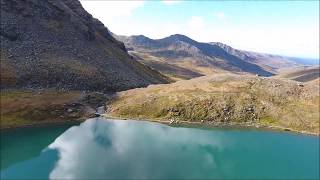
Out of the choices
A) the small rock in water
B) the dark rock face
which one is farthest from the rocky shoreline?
the dark rock face

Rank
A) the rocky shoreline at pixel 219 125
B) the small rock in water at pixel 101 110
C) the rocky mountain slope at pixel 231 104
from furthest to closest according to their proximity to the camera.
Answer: the small rock in water at pixel 101 110 → the rocky mountain slope at pixel 231 104 → the rocky shoreline at pixel 219 125

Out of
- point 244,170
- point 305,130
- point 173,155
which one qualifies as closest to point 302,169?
point 244,170

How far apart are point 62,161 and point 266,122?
6803cm

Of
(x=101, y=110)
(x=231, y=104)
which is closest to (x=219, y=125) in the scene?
(x=231, y=104)

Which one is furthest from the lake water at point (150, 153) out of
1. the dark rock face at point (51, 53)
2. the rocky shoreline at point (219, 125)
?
the dark rock face at point (51, 53)

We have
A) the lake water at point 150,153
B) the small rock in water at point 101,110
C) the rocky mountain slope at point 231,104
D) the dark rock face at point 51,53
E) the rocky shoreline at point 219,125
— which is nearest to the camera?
the lake water at point 150,153

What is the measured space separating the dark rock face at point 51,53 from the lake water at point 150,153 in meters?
28.2

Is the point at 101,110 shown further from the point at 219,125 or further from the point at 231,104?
the point at 231,104

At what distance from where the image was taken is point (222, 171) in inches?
3157

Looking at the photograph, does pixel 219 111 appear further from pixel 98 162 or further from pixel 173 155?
pixel 98 162

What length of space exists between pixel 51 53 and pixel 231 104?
67.2 meters

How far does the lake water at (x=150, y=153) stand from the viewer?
2972 inches

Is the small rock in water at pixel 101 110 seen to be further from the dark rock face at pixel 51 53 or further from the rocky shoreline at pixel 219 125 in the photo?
the dark rock face at pixel 51 53

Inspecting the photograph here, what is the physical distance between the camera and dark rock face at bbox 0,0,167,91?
133000mm
